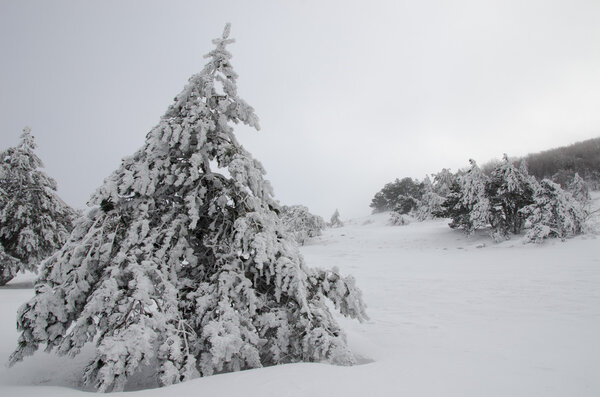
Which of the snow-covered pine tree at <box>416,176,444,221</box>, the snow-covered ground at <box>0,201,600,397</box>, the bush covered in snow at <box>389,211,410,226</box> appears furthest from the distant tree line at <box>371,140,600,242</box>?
the bush covered in snow at <box>389,211,410,226</box>

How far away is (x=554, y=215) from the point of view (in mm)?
13867

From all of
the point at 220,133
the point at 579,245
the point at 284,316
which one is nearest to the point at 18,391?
the point at 284,316

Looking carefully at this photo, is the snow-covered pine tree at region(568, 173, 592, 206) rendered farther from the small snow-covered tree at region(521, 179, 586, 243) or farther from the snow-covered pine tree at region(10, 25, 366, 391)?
the snow-covered pine tree at region(10, 25, 366, 391)

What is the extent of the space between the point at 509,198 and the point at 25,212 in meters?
21.9

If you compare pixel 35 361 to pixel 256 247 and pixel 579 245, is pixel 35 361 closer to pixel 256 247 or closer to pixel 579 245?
pixel 256 247

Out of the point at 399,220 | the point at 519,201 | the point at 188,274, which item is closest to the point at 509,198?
the point at 519,201

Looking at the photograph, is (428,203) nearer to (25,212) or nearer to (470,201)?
(470,201)

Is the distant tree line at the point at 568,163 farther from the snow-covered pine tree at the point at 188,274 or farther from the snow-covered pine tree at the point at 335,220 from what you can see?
the snow-covered pine tree at the point at 188,274

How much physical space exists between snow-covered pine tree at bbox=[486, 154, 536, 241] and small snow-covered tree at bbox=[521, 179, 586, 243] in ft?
5.84

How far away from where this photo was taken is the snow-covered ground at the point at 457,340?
2857mm

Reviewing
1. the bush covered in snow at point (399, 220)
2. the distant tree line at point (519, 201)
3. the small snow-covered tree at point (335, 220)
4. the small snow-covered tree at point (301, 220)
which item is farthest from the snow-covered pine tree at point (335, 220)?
the distant tree line at point (519, 201)

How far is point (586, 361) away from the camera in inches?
145

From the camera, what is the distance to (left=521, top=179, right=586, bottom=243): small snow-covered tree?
13.5 metres

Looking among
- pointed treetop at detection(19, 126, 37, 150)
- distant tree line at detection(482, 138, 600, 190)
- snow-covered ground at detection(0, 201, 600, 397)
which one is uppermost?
pointed treetop at detection(19, 126, 37, 150)
